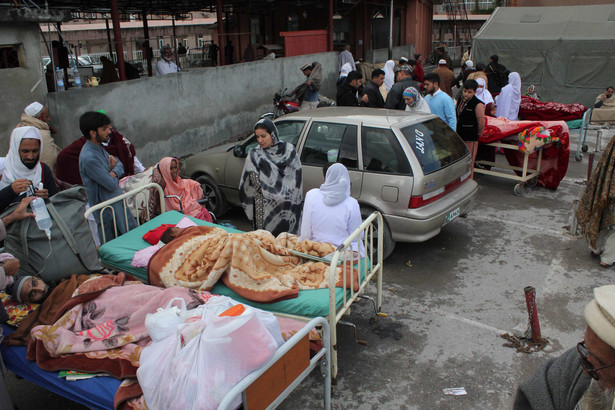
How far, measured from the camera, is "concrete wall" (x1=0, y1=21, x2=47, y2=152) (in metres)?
7.04

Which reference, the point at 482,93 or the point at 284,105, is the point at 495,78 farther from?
the point at 284,105

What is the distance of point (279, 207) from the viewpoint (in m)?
5.96

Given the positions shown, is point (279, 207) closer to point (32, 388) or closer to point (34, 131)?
point (34, 131)

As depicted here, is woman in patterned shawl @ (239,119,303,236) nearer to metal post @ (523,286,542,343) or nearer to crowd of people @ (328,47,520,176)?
metal post @ (523,286,542,343)

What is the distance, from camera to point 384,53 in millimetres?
20266

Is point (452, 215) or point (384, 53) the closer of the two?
point (452, 215)

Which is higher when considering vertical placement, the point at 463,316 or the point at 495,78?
the point at 495,78

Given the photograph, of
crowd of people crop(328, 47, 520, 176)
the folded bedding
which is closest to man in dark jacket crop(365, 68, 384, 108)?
crowd of people crop(328, 47, 520, 176)

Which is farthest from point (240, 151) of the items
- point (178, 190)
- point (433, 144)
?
point (433, 144)

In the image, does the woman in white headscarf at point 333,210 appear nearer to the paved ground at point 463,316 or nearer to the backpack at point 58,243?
the paved ground at point 463,316

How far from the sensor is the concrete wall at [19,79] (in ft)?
23.1

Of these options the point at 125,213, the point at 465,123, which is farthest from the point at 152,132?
the point at 465,123

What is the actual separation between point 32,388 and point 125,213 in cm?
194

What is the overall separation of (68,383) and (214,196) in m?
4.57
